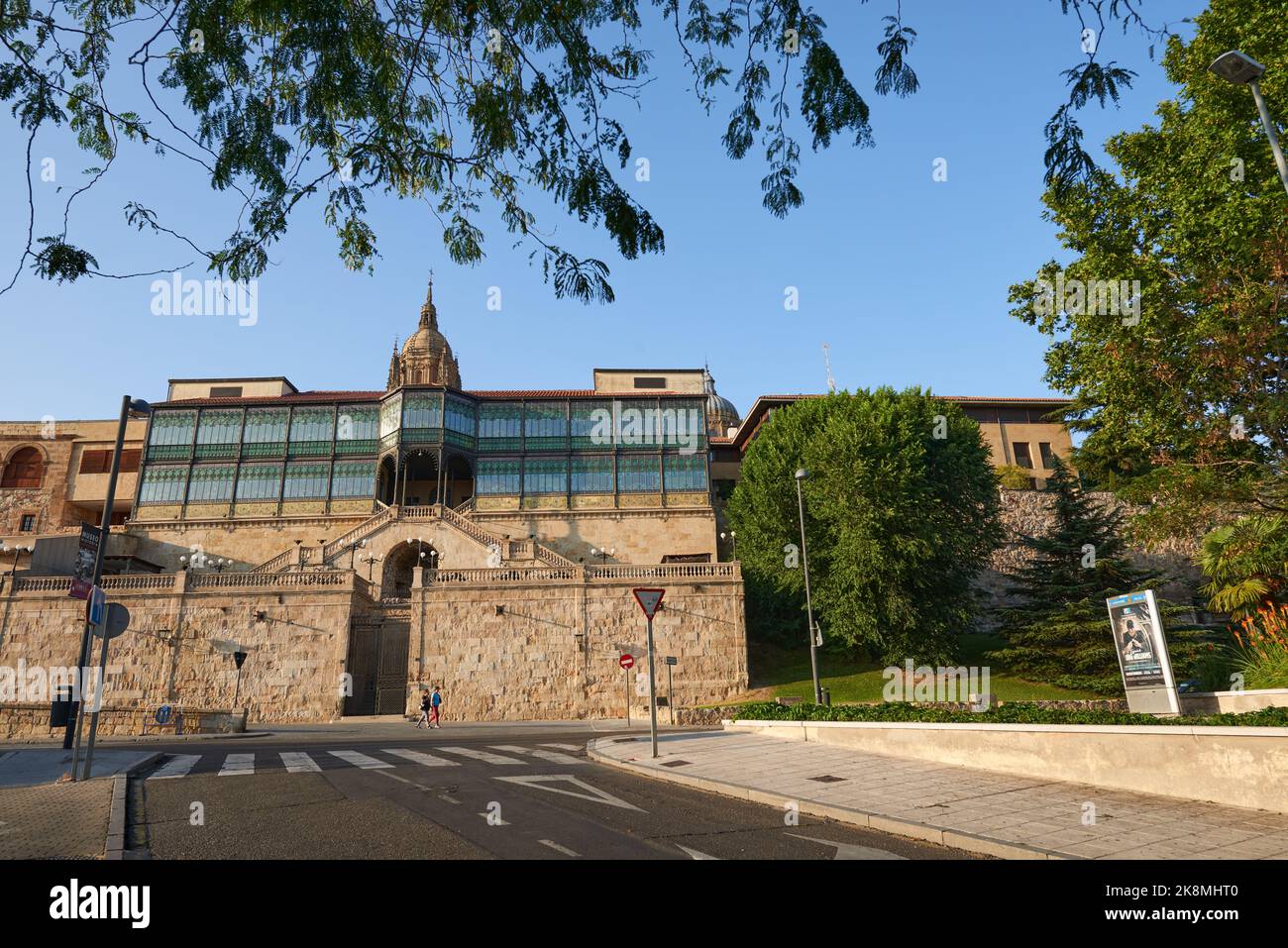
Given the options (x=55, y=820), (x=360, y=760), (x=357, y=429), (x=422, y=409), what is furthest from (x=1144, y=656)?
(x=357, y=429)

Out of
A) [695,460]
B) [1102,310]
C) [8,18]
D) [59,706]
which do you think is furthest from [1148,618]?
[695,460]

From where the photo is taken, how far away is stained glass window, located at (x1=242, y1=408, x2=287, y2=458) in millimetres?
51031

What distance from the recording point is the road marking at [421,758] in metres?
13.9

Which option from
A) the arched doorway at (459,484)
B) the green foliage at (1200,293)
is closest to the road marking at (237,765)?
the green foliage at (1200,293)

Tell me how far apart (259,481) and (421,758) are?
139ft

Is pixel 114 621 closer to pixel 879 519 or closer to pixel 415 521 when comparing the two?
pixel 879 519

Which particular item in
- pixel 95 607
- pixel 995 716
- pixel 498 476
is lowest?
pixel 995 716

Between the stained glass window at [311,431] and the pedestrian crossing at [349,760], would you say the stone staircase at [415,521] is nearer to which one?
the stained glass window at [311,431]

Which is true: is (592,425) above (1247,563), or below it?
above

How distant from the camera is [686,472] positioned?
51.7 m

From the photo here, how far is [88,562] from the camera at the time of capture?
135 ft

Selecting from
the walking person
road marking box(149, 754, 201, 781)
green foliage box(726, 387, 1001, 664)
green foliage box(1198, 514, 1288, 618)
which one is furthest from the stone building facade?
green foliage box(1198, 514, 1288, 618)

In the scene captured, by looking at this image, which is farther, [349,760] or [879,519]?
[879,519]
